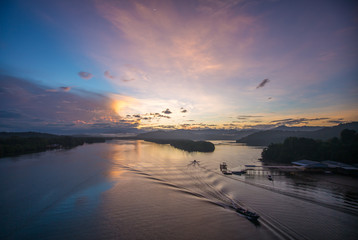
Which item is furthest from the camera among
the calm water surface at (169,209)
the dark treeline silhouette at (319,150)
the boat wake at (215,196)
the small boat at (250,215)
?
the dark treeline silhouette at (319,150)

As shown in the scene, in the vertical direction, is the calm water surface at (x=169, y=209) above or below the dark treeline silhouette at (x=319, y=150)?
below

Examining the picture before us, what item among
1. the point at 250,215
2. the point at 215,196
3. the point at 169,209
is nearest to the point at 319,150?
the point at 215,196

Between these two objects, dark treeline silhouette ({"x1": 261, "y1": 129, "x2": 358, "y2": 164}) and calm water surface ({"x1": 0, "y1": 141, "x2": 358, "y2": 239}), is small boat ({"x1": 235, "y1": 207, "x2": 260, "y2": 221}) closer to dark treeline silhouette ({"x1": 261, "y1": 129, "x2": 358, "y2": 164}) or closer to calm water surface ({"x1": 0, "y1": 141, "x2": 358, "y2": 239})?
calm water surface ({"x1": 0, "y1": 141, "x2": 358, "y2": 239})

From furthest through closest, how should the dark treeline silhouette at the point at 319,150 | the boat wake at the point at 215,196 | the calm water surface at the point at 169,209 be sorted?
the dark treeline silhouette at the point at 319,150 < the boat wake at the point at 215,196 < the calm water surface at the point at 169,209

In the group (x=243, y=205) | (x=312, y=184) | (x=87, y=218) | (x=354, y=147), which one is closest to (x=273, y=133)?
(x=354, y=147)

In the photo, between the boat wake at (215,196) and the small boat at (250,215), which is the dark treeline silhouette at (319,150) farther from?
the small boat at (250,215)

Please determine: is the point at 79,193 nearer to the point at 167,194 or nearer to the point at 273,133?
the point at 167,194

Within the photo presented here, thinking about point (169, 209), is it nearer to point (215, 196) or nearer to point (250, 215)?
point (215, 196)

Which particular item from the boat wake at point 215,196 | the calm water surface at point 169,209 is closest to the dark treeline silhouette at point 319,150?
the calm water surface at point 169,209
